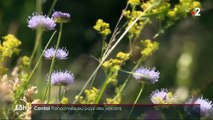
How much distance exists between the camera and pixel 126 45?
4.20 m

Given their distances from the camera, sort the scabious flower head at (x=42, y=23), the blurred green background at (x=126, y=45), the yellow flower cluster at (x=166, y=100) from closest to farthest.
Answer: the yellow flower cluster at (x=166, y=100) → the scabious flower head at (x=42, y=23) → the blurred green background at (x=126, y=45)

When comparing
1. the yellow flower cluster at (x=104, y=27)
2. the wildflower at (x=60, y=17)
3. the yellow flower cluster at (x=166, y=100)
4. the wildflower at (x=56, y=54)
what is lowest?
the yellow flower cluster at (x=166, y=100)

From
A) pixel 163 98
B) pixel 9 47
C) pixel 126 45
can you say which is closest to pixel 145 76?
pixel 163 98

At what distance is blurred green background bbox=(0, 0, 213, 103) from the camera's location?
342 centimetres

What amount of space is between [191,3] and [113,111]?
1.08 ft

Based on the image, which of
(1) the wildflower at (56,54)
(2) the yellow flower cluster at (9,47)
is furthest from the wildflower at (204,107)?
(2) the yellow flower cluster at (9,47)

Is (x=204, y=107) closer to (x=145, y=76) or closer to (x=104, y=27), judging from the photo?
(x=145, y=76)

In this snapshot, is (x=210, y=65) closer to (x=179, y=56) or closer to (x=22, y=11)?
(x=179, y=56)

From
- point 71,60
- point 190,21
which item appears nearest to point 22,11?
point 71,60

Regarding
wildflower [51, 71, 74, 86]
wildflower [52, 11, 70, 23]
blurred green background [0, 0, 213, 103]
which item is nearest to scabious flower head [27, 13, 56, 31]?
wildflower [52, 11, 70, 23]

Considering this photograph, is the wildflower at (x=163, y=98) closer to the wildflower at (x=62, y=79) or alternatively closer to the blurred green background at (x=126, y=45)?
the wildflower at (x=62, y=79)

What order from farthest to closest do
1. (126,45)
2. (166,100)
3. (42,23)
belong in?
(126,45), (42,23), (166,100)

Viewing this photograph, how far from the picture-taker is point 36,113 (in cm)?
141

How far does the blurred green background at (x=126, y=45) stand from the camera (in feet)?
11.2
